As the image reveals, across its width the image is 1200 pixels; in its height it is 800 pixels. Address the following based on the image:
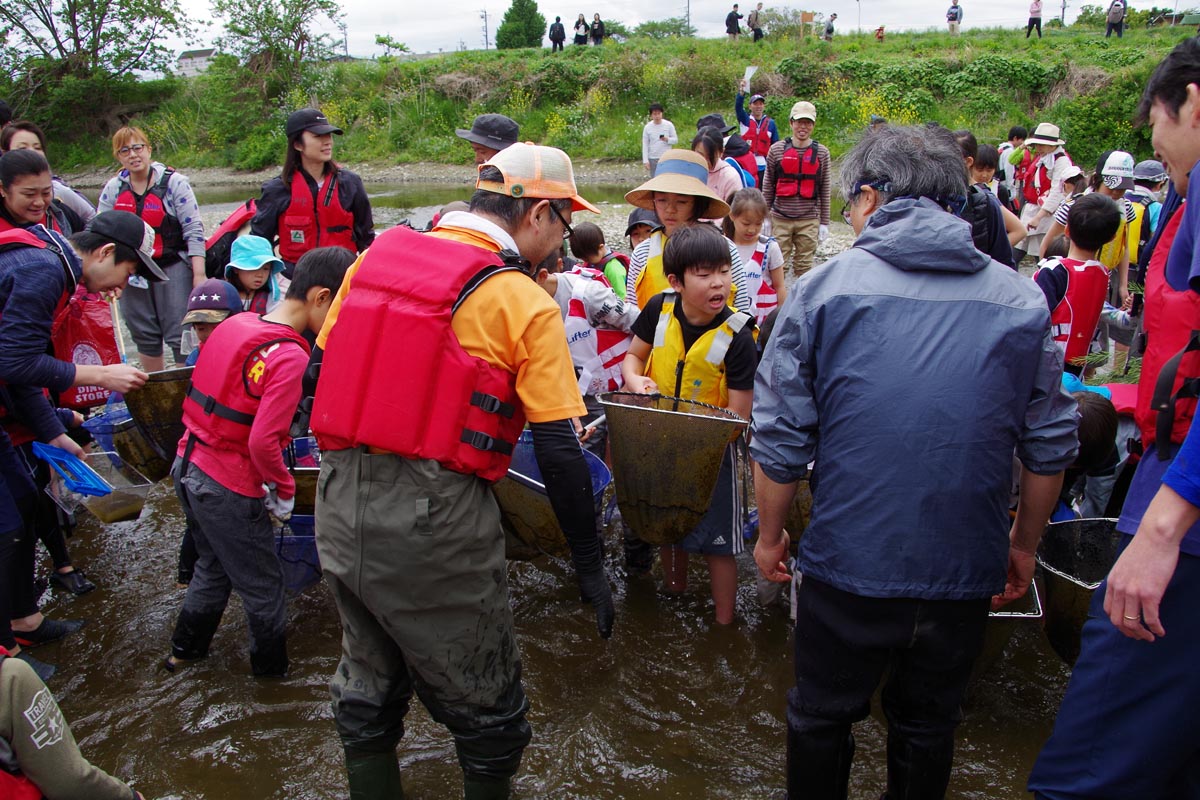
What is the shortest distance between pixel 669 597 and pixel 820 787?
1.75m

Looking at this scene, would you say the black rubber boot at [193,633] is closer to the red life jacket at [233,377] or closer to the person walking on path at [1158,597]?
the red life jacket at [233,377]

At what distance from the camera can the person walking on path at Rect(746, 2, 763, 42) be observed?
1475 inches

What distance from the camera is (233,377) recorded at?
322 centimetres

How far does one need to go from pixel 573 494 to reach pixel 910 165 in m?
1.29

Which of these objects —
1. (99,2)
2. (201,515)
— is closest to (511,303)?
(201,515)

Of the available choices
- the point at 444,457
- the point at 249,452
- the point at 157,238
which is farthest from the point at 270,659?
the point at 157,238

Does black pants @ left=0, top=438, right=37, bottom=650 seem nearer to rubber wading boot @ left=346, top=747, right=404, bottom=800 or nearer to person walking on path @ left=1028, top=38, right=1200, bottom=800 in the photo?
rubber wading boot @ left=346, top=747, right=404, bottom=800

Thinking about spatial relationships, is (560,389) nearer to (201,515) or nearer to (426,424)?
(426,424)

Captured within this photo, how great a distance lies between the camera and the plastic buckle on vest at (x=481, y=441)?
7.46 ft

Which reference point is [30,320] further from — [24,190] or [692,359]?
[692,359]

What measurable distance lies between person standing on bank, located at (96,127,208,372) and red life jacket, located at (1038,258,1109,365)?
588 centimetres

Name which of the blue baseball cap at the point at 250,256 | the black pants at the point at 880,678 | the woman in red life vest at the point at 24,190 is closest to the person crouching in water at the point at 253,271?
the blue baseball cap at the point at 250,256

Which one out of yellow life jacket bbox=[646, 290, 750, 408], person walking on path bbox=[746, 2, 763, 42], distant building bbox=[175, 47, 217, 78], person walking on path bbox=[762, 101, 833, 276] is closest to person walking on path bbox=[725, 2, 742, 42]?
person walking on path bbox=[746, 2, 763, 42]

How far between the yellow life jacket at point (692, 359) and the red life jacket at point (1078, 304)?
8.30 feet
